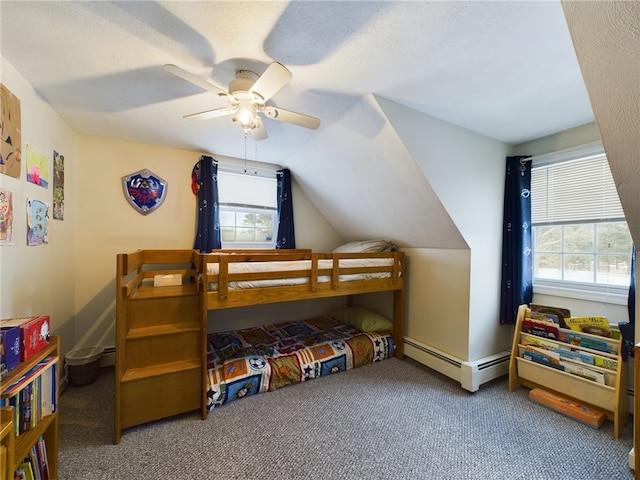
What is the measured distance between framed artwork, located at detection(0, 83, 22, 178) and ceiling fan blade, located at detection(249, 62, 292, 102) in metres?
1.33

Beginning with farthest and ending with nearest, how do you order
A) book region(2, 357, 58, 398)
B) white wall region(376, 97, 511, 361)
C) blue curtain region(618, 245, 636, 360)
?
white wall region(376, 97, 511, 361)
blue curtain region(618, 245, 636, 360)
book region(2, 357, 58, 398)

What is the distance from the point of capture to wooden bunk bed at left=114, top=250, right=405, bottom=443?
1.70 meters

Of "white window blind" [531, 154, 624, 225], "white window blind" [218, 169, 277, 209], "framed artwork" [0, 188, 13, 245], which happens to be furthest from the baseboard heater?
"framed artwork" [0, 188, 13, 245]

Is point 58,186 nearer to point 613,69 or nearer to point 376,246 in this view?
point 376,246

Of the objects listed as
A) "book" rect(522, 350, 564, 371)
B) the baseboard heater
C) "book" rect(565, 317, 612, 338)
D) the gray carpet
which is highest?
"book" rect(565, 317, 612, 338)

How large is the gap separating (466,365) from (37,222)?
338 cm

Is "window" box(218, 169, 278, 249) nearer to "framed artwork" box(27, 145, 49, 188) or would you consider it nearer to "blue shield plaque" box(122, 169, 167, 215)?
"blue shield plaque" box(122, 169, 167, 215)

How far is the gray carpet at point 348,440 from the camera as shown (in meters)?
1.45

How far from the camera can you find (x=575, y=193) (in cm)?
225

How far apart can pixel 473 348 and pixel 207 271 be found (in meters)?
2.33

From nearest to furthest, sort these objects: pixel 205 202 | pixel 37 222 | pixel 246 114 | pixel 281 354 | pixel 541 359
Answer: pixel 246 114
pixel 37 222
pixel 541 359
pixel 281 354
pixel 205 202

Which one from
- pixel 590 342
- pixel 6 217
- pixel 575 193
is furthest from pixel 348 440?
pixel 575 193

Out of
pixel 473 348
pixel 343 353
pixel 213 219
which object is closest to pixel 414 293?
pixel 473 348

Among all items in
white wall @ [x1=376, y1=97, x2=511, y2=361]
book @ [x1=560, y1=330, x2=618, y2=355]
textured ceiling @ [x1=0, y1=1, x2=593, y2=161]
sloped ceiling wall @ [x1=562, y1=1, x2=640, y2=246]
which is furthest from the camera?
white wall @ [x1=376, y1=97, x2=511, y2=361]
